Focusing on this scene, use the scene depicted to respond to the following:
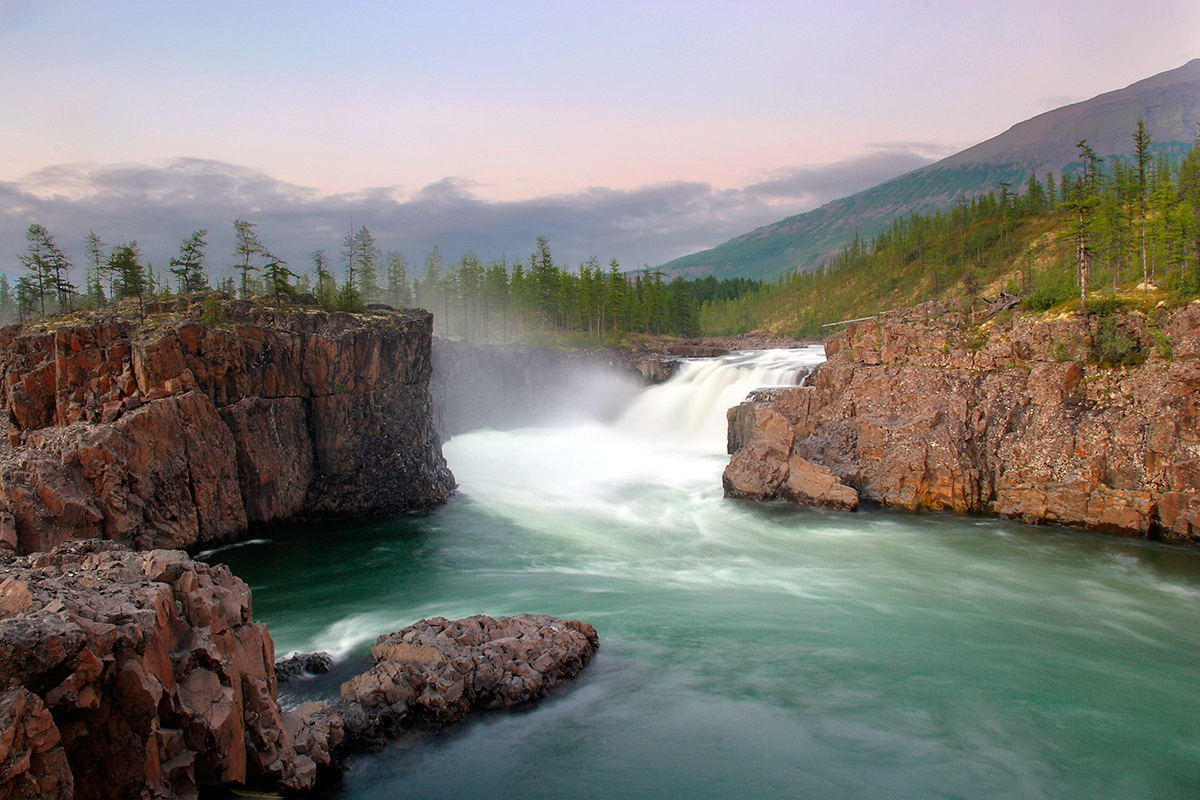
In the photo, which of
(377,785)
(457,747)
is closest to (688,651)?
(457,747)

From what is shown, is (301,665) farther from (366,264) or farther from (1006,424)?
(366,264)

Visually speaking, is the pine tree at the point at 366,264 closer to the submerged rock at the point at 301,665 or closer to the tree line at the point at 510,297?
the tree line at the point at 510,297

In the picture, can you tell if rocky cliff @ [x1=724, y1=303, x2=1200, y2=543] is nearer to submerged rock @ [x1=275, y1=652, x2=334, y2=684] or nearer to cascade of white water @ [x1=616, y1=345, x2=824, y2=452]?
cascade of white water @ [x1=616, y1=345, x2=824, y2=452]

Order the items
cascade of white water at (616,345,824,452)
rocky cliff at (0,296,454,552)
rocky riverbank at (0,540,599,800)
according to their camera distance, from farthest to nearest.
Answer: cascade of white water at (616,345,824,452) < rocky cliff at (0,296,454,552) < rocky riverbank at (0,540,599,800)

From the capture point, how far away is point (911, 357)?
1261 inches

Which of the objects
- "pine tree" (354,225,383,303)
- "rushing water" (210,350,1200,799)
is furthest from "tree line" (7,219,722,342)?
"rushing water" (210,350,1200,799)

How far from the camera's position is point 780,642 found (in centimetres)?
1719

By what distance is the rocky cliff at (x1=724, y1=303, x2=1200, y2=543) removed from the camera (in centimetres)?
2423

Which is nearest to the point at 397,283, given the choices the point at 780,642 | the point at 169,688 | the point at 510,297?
the point at 510,297

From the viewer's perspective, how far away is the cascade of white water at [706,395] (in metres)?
42.4

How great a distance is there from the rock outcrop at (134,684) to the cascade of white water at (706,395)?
3205 cm

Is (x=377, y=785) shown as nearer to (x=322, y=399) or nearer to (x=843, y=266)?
(x=322, y=399)

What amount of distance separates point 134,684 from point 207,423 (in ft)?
65.3

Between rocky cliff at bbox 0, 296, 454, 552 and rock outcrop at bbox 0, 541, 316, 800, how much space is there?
12.5 meters
